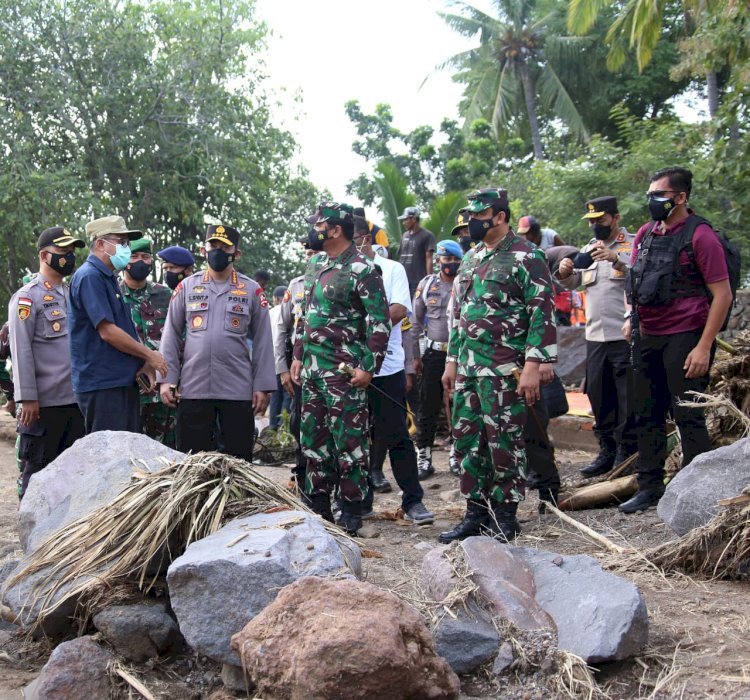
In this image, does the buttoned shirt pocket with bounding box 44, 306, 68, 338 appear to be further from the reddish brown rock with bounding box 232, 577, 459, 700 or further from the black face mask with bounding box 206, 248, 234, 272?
the reddish brown rock with bounding box 232, 577, 459, 700

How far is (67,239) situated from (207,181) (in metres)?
11.7

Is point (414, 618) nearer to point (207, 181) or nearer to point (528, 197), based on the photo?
point (207, 181)

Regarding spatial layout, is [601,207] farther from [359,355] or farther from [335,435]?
[335,435]

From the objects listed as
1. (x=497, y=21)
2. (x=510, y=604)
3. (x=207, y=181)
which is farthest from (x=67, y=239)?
(x=497, y=21)

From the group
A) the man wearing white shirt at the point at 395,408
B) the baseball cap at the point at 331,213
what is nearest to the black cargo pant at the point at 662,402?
the man wearing white shirt at the point at 395,408

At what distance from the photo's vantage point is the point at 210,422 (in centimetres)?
595

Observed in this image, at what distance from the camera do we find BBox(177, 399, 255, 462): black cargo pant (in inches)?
231

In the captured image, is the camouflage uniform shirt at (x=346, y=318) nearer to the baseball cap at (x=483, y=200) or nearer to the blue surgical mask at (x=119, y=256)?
the baseball cap at (x=483, y=200)

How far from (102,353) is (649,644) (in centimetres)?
347

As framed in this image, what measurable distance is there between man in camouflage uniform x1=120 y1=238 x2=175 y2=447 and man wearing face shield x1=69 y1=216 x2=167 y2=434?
4.26ft

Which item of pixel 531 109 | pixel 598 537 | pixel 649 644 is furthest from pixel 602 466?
pixel 531 109

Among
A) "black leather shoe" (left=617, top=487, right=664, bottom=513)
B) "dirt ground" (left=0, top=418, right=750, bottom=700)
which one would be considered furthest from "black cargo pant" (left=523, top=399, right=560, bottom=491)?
"black leather shoe" (left=617, top=487, right=664, bottom=513)

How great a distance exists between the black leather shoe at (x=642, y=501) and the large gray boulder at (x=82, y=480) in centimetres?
286

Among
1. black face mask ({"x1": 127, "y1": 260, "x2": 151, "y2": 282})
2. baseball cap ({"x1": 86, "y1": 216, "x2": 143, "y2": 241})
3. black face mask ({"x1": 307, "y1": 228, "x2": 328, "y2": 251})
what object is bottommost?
black face mask ({"x1": 127, "y1": 260, "x2": 151, "y2": 282})
